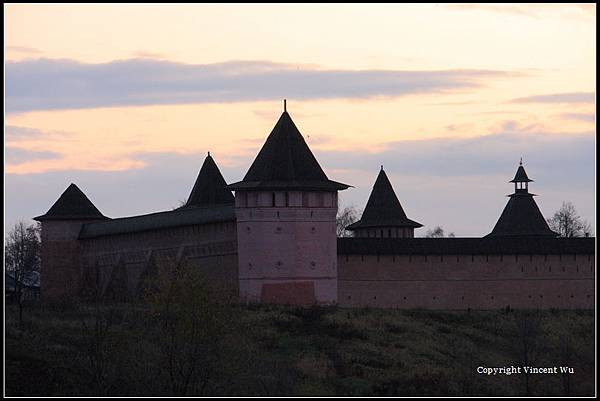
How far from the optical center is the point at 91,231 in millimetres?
64125

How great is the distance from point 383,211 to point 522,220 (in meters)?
4.85

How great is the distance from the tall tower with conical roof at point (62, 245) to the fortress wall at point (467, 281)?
37.1ft

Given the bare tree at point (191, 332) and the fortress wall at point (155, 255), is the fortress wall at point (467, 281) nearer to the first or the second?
the fortress wall at point (155, 255)

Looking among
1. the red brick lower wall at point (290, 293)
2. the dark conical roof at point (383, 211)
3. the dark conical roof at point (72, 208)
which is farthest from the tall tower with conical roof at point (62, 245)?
the red brick lower wall at point (290, 293)

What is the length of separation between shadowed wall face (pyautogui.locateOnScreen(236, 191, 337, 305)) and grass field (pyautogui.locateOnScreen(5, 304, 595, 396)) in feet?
3.71

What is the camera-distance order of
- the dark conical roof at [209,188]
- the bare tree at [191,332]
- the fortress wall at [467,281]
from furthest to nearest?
the dark conical roof at [209,188], the fortress wall at [467,281], the bare tree at [191,332]

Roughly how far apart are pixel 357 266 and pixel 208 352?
45.0 ft

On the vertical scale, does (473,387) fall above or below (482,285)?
below

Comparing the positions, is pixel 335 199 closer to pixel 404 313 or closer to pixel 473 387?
pixel 404 313

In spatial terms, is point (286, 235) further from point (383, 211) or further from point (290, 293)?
point (383, 211)

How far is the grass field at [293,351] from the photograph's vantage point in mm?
43281

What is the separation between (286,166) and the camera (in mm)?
55281

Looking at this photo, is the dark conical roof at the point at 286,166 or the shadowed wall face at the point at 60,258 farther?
the shadowed wall face at the point at 60,258

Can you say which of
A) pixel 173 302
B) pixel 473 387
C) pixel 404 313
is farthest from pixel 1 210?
pixel 404 313
